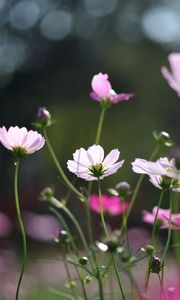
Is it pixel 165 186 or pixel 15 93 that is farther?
pixel 15 93

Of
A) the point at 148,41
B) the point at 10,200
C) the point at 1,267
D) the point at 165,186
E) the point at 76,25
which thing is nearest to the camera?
the point at 165,186

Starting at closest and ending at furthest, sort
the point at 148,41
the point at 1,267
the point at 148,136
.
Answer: the point at 1,267, the point at 148,136, the point at 148,41

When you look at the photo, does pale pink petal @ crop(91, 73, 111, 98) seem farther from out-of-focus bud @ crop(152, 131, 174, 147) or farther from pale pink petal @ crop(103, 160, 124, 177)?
pale pink petal @ crop(103, 160, 124, 177)

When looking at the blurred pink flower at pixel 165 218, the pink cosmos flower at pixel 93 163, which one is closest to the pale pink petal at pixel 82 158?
the pink cosmos flower at pixel 93 163

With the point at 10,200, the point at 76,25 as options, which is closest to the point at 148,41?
the point at 76,25

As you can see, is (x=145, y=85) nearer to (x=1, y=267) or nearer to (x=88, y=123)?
(x=88, y=123)

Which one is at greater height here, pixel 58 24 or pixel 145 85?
pixel 58 24

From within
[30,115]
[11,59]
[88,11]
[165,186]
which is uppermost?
[88,11]

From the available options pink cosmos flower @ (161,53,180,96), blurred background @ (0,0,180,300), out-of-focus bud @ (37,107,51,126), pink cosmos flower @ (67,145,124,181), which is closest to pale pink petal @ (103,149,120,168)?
pink cosmos flower @ (67,145,124,181)
